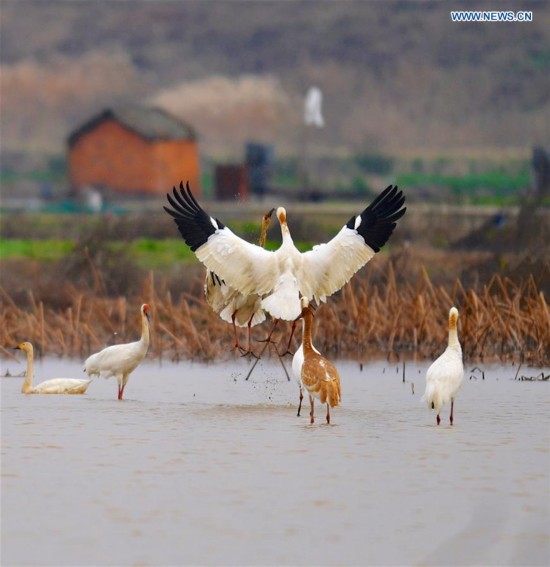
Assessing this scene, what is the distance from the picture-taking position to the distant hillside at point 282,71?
3647 cm

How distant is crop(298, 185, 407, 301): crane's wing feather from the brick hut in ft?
87.1

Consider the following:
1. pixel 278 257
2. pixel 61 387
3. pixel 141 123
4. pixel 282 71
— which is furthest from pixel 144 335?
pixel 282 71

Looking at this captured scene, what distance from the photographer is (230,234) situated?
421 inches

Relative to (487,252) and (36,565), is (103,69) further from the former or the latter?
(36,565)

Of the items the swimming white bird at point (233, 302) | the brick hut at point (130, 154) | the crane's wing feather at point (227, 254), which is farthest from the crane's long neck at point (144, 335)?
the brick hut at point (130, 154)

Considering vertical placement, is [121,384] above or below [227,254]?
below

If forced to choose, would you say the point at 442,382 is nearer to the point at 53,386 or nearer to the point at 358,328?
the point at 53,386

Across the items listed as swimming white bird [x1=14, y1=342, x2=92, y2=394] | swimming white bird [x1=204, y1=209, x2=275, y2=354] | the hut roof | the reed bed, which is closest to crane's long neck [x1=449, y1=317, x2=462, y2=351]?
swimming white bird [x1=204, y1=209, x2=275, y2=354]

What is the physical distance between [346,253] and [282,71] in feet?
103

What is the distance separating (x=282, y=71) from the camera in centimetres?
4156

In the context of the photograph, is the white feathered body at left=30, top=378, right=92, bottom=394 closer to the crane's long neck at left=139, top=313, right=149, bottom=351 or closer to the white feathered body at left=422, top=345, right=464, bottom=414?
the crane's long neck at left=139, top=313, right=149, bottom=351

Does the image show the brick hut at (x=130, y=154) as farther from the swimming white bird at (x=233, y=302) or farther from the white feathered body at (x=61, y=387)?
the white feathered body at (x=61, y=387)

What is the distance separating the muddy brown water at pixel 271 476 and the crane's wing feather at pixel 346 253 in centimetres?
88

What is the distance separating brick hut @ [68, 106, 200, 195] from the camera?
124 feet
